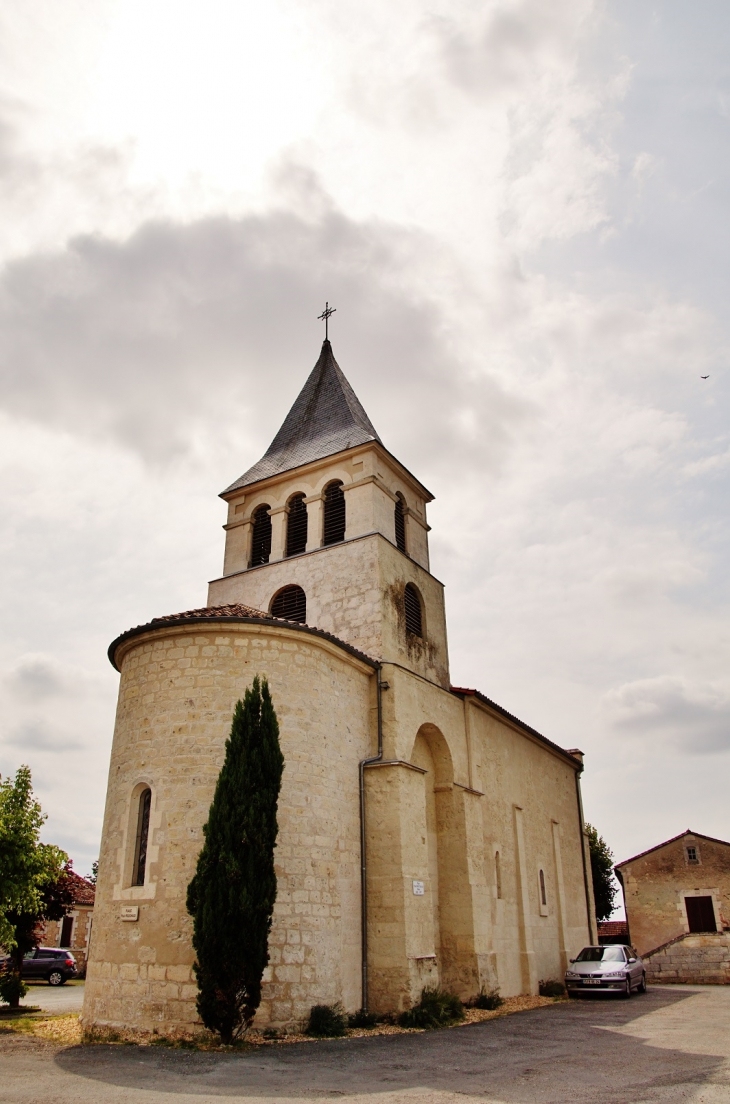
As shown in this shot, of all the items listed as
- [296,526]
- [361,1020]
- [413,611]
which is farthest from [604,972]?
[296,526]

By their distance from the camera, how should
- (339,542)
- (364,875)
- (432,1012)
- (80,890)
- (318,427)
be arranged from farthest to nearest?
(80,890) → (318,427) → (339,542) → (364,875) → (432,1012)

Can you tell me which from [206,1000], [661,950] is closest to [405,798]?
[206,1000]

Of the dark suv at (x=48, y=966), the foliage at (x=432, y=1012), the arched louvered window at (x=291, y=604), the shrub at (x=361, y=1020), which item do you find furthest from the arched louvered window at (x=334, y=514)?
the dark suv at (x=48, y=966)

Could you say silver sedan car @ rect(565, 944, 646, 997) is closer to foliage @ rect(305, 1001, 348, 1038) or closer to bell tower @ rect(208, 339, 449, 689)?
bell tower @ rect(208, 339, 449, 689)

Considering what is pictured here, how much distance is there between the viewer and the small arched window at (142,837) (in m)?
11.3

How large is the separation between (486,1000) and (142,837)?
756 cm

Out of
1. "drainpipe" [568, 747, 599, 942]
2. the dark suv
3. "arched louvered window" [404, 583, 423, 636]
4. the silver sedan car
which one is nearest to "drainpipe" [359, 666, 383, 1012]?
"arched louvered window" [404, 583, 423, 636]

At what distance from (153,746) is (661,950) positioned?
20.0 m

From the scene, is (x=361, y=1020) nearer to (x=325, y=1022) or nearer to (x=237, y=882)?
(x=325, y=1022)

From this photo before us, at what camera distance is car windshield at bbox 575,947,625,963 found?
739 inches

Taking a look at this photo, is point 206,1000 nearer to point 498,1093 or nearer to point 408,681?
point 498,1093

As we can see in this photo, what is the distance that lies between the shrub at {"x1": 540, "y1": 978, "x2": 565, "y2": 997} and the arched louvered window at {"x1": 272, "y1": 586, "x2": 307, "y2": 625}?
1059 centimetres

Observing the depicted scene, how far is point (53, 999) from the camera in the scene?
1827 centimetres

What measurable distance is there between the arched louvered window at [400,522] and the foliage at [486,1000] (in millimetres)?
9647
